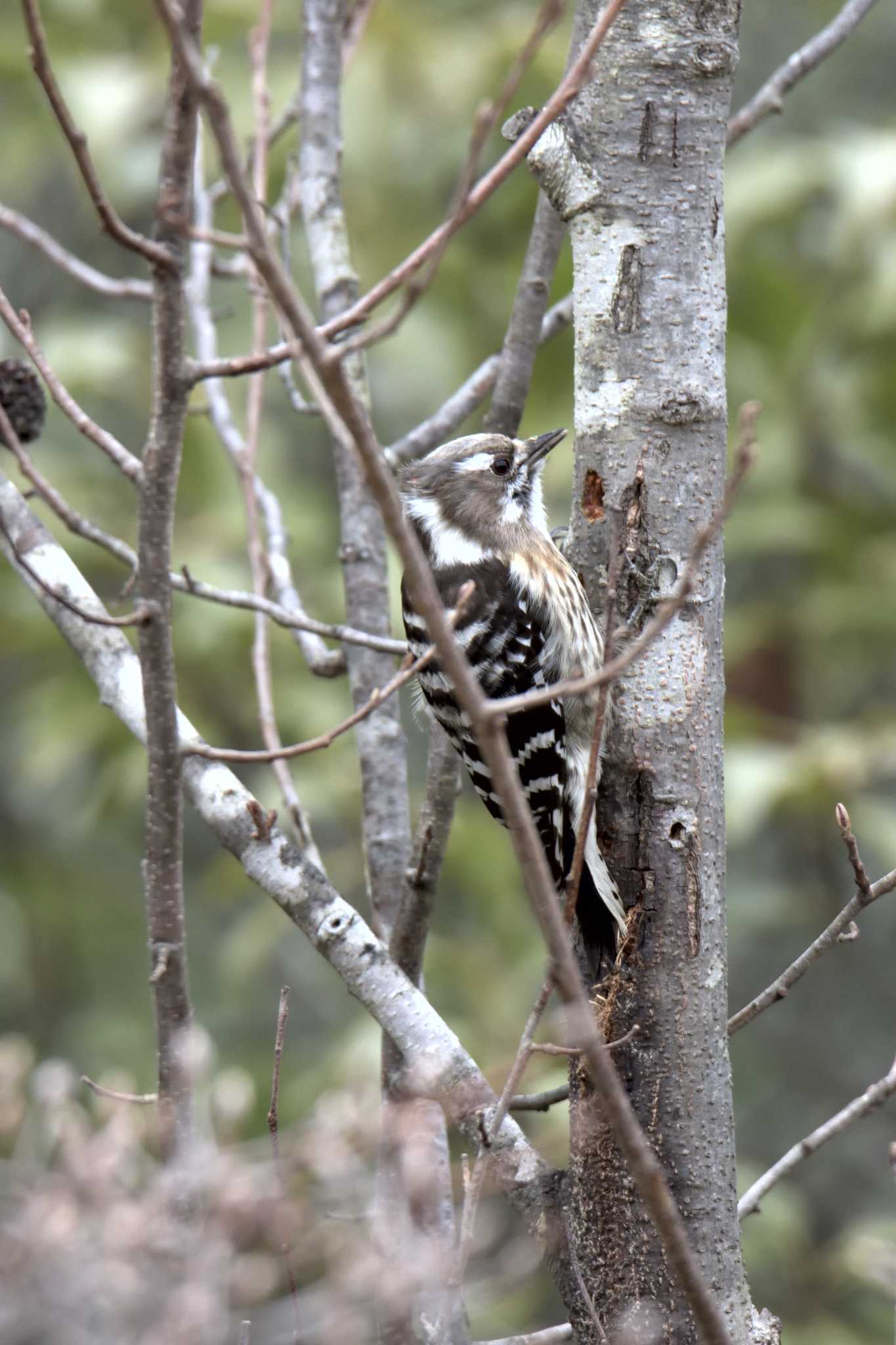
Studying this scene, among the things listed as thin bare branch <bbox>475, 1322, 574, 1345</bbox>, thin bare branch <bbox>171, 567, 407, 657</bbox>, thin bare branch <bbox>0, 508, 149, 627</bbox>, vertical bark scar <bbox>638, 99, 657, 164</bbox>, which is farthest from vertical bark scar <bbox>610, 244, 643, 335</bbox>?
thin bare branch <bbox>475, 1322, 574, 1345</bbox>

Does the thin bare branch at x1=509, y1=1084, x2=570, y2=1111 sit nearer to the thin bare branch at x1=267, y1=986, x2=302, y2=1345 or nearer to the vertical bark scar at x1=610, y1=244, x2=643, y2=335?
the thin bare branch at x1=267, y1=986, x2=302, y2=1345

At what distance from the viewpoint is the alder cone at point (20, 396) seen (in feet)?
7.91

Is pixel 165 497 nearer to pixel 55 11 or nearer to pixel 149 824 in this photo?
pixel 149 824

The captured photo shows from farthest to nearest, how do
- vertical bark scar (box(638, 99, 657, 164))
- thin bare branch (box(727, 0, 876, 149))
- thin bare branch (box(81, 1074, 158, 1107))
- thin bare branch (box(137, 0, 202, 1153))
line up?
1. thin bare branch (box(727, 0, 876, 149))
2. vertical bark scar (box(638, 99, 657, 164))
3. thin bare branch (box(81, 1074, 158, 1107))
4. thin bare branch (box(137, 0, 202, 1153))

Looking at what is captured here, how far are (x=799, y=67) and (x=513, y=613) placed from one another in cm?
123

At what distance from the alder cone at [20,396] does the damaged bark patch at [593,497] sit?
3.07ft

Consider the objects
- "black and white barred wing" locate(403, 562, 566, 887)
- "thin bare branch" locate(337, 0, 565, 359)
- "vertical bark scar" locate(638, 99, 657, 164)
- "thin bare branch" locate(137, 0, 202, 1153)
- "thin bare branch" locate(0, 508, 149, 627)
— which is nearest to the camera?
"thin bare branch" locate(337, 0, 565, 359)

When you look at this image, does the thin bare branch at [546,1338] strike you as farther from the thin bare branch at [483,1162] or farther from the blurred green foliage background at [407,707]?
the blurred green foliage background at [407,707]

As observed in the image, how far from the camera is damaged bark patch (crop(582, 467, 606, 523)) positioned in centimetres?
221

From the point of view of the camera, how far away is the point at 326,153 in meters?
3.01

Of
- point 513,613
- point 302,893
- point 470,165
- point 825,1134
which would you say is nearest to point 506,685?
point 513,613

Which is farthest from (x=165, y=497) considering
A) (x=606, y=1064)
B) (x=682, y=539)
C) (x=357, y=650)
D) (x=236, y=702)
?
(x=236, y=702)

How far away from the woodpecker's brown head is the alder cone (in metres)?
1.15

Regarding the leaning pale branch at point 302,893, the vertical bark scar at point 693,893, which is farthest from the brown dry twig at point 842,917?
the leaning pale branch at point 302,893
